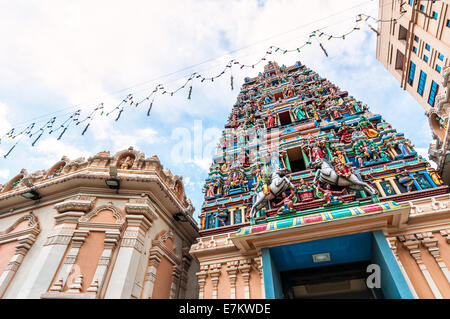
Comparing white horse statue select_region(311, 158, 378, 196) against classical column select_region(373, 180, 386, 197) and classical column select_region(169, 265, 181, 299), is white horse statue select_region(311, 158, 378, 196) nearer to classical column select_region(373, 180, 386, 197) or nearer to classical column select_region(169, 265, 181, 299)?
classical column select_region(373, 180, 386, 197)

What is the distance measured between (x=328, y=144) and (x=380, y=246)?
6384mm

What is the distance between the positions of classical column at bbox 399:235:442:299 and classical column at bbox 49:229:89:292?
10898mm

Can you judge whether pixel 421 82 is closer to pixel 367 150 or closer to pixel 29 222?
pixel 367 150

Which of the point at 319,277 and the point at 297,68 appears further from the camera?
the point at 297,68

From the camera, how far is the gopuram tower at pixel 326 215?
23.6ft

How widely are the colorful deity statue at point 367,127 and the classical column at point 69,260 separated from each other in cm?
1368

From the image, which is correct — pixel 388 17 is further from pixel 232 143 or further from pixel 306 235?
pixel 306 235

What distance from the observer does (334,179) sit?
985 cm

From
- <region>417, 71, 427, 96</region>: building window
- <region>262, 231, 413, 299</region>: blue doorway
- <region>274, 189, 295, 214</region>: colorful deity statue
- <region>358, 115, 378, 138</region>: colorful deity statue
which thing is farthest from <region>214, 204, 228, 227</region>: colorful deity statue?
<region>417, 71, 427, 96</region>: building window

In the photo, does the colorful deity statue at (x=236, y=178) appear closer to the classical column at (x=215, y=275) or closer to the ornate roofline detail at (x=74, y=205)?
the classical column at (x=215, y=275)

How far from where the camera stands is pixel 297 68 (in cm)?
2366

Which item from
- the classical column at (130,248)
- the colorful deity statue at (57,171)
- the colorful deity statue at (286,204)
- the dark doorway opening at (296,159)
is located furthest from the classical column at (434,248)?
the colorful deity statue at (57,171)

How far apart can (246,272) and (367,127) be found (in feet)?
31.9
